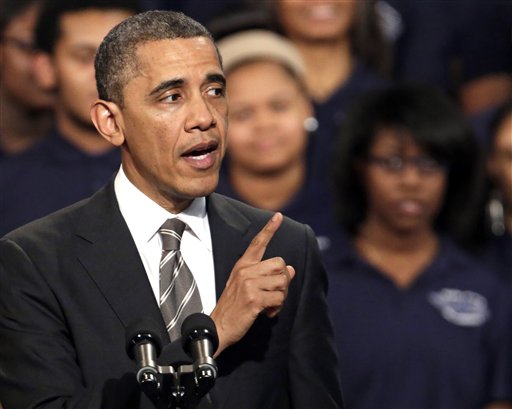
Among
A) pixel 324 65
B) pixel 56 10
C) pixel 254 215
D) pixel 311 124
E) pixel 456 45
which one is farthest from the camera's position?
pixel 456 45

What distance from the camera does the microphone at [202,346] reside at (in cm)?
189

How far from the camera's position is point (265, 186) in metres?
4.44

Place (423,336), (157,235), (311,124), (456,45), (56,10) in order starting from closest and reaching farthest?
(157,235) → (423,336) → (56,10) → (311,124) → (456,45)

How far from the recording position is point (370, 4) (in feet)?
16.3

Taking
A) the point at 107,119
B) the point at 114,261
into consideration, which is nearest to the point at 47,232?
the point at 114,261

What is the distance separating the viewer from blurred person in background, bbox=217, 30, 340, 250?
4.38 meters

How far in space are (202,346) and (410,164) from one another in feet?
8.01

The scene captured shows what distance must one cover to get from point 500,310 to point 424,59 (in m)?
1.33

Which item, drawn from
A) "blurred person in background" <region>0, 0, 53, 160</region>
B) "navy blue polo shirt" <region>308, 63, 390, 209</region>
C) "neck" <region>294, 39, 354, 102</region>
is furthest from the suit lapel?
"neck" <region>294, 39, 354, 102</region>

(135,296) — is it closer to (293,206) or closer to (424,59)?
(293,206)

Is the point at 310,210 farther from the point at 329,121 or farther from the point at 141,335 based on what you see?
the point at 141,335

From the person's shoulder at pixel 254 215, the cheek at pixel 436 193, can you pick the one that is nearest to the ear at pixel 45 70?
the cheek at pixel 436 193

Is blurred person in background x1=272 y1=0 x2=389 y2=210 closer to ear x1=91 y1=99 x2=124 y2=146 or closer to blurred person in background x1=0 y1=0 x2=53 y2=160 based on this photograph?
blurred person in background x1=0 y1=0 x2=53 y2=160

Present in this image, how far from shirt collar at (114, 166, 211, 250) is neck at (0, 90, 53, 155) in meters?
→ 2.32
